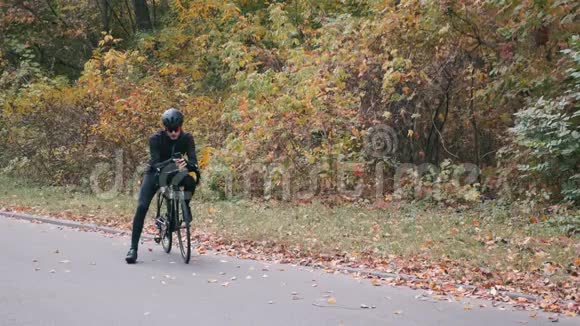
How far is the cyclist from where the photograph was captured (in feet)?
31.3

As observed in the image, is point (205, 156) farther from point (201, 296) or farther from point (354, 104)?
point (201, 296)

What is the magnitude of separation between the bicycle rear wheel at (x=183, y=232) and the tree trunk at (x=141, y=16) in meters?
21.1

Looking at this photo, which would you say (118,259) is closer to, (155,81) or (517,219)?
(517,219)

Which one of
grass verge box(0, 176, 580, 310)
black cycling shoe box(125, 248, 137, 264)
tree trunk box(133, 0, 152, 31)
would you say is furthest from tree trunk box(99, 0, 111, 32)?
black cycling shoe box(125, 248, 137, 264)

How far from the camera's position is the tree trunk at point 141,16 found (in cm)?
2966

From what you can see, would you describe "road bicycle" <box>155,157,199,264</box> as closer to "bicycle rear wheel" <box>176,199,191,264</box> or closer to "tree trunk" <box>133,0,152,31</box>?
"bicycle rear wheel" <box>176,199,191,264</box>

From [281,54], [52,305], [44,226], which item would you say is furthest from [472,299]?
[281,54]

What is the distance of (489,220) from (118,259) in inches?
261

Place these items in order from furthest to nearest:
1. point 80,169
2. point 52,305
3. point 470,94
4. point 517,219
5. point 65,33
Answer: point 65,33 → point 80,169 → point 470,94 → point 517,219 → point 52,305

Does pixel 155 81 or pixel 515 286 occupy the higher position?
pixel 155 81

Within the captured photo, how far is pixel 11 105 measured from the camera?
890 inches

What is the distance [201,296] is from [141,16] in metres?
23.8

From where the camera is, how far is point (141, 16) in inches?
1169

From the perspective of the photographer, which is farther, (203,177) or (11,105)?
(11,105)
